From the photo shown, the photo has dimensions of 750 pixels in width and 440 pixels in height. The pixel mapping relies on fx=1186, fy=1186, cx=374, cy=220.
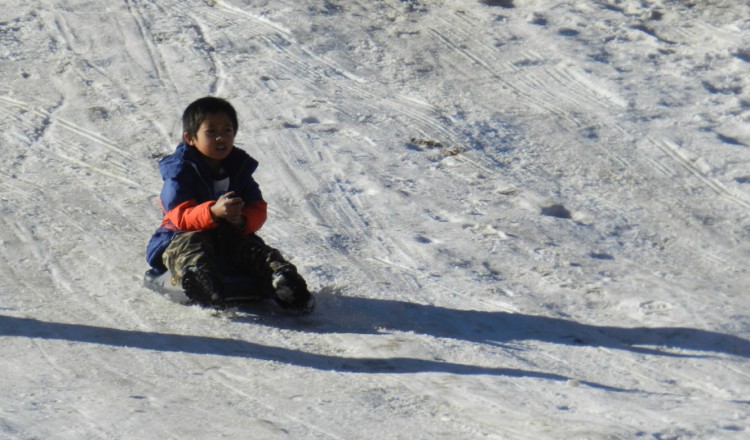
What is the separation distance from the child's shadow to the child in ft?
0.53

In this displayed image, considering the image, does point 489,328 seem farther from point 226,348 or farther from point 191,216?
point 191,216

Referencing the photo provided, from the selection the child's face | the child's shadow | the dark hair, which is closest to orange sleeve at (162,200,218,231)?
the child's face

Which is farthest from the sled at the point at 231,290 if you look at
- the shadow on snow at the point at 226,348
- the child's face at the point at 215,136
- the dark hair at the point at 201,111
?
the dark hair at the point at 201,111

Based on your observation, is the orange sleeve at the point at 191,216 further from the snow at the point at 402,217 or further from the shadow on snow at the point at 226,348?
the shadow on snow at the point at 226,348

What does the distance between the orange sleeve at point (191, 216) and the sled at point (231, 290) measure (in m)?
0.24

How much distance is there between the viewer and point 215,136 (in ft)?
18.2

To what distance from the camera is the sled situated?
546cm

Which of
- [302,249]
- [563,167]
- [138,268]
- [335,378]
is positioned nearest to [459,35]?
[563,167]

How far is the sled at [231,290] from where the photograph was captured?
17.9 feet

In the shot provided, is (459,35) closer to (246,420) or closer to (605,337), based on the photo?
(605,337)

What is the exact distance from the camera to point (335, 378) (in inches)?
185

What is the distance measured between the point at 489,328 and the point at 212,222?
1349mm

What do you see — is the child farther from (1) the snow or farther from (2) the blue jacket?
(1) the snow

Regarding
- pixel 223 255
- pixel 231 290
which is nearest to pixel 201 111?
pixel 223 255
